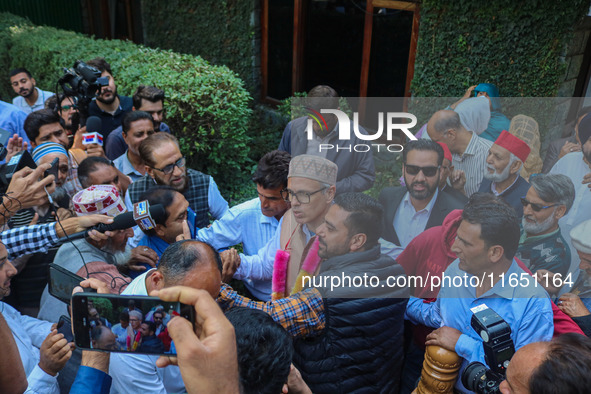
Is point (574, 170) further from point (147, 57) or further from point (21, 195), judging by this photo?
point (147, 57)

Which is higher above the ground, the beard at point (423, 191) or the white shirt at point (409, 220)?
the beard at point (423, 191)

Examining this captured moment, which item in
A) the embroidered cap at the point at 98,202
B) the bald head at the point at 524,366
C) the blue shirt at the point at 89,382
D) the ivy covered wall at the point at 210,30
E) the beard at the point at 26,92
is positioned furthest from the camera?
the ivy covered wall at the point at 210,30

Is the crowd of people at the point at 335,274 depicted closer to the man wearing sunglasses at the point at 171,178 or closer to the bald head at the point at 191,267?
the bald head at the point at 191,267

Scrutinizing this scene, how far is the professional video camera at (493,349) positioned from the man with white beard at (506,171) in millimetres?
743

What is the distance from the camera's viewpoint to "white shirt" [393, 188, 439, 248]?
2297 millimetres

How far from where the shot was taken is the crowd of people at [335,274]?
1495mm

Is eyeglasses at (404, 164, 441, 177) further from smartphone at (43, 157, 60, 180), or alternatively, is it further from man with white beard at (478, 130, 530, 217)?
smartphone at (43, 157, 60, 180)

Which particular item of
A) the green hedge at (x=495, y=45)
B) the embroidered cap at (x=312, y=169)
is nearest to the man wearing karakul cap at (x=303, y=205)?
the embroidered cap at (x=312, y=169)

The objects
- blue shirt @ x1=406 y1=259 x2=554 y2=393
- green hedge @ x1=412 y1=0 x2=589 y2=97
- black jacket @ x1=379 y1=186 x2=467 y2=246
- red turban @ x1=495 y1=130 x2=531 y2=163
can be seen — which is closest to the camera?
blue shirt @ x1=406 y1=259 x2=554 y2=393

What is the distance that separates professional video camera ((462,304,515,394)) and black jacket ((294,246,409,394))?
42 centimetres

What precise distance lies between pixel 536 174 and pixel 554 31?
2.86 metres

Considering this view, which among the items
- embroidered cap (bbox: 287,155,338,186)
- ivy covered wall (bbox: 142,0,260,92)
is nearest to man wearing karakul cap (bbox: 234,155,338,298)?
embroidered cap (bbox: 287,155,338,186)

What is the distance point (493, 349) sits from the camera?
1.70 meters

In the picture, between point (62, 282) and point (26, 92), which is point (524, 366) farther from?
point (26, 92)
